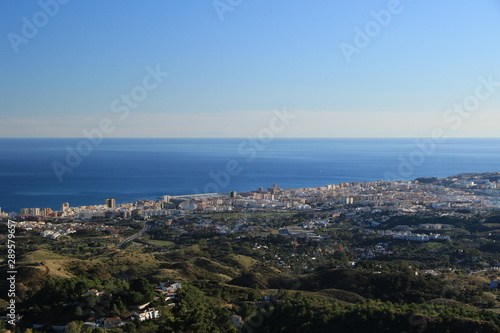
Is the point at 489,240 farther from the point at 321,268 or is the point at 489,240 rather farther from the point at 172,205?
the point at 172,205

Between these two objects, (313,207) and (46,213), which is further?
(313,207)

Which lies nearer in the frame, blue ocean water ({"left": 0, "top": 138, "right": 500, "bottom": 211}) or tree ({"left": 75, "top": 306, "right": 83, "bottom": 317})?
tree ({"left": 75, "top": 306, "right": 83, "bottom": 317})

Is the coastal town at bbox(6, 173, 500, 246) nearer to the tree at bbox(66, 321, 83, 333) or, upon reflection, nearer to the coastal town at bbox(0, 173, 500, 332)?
the coastal town at bbox(0, 173, 500, 332)

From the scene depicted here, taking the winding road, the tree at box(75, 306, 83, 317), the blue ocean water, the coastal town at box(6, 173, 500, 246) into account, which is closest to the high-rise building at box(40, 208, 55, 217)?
the coastal town at box(6, 173, 500, 246)

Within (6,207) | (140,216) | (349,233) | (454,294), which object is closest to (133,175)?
(6,207)

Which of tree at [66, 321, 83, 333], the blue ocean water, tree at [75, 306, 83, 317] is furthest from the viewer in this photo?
the blue ocean water

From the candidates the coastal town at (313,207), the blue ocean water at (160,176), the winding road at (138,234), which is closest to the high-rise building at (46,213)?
the coastal town at (313,207)

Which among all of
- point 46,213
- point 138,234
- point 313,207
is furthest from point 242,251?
point 313,207

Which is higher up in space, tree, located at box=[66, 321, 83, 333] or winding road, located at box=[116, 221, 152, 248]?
tree, located at box=[66, 321, 83, 333]

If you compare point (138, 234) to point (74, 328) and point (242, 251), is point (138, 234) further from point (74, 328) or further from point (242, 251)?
point (74, 328)

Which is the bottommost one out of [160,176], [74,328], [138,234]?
[138,234]

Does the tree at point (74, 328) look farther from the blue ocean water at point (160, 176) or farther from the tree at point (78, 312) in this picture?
the blue ocean water at point (160, 176)
